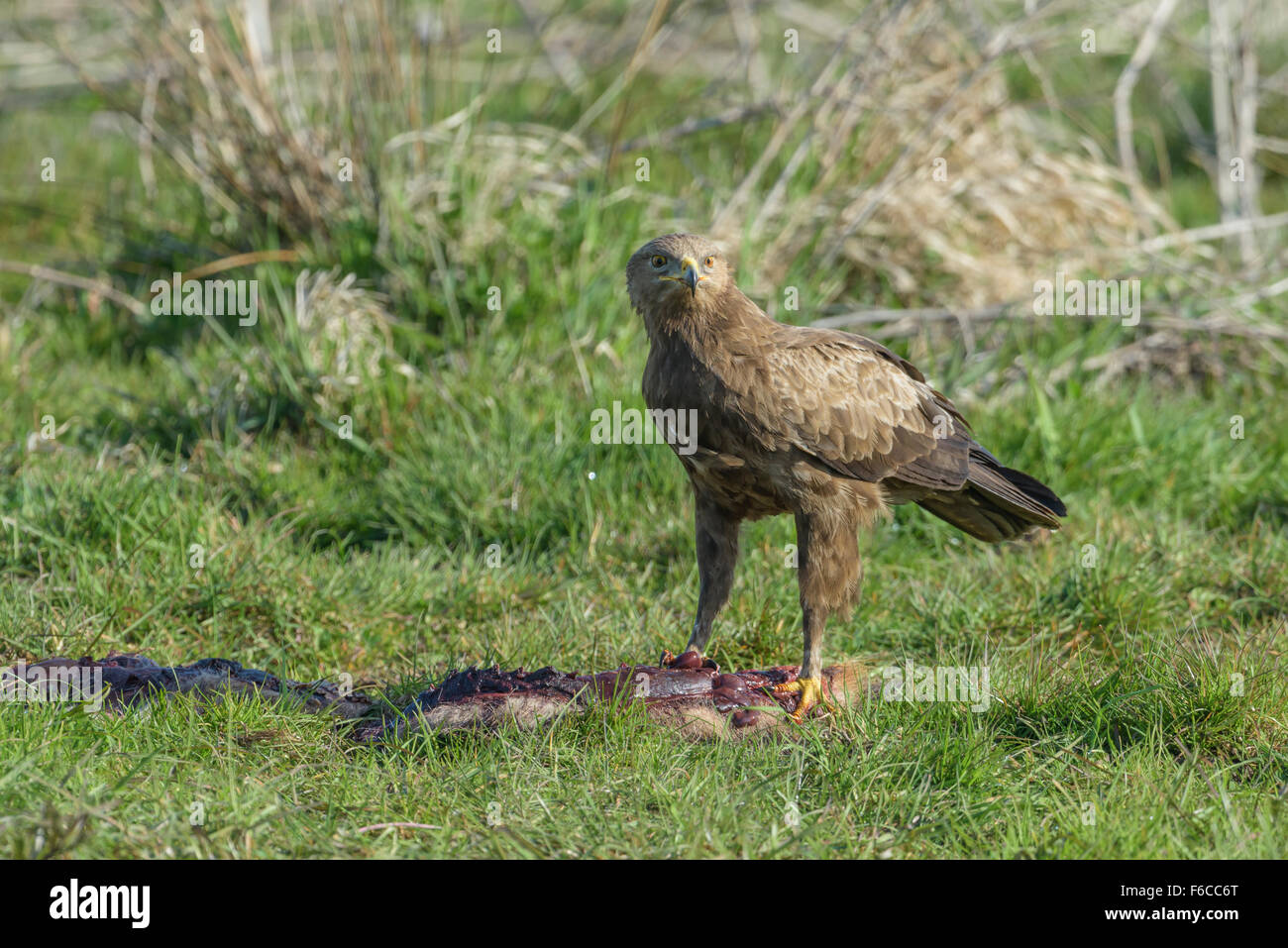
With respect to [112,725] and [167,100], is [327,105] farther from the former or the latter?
[112,725]

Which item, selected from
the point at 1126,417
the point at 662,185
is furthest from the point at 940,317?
the point at 662,185

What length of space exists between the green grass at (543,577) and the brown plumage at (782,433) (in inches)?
17.5

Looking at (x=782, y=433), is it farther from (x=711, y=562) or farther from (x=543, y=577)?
(x=543, y=577)

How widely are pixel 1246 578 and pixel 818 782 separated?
94.5 inches

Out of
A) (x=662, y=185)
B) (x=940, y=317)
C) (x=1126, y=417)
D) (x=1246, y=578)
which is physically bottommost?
(x=1246, y=578)

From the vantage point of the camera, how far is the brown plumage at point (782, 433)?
4219 mm

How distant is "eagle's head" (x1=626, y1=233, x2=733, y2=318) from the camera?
4.27 metres

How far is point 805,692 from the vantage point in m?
4.09

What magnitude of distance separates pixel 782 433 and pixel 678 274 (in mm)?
593

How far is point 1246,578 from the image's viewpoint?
203 inches
